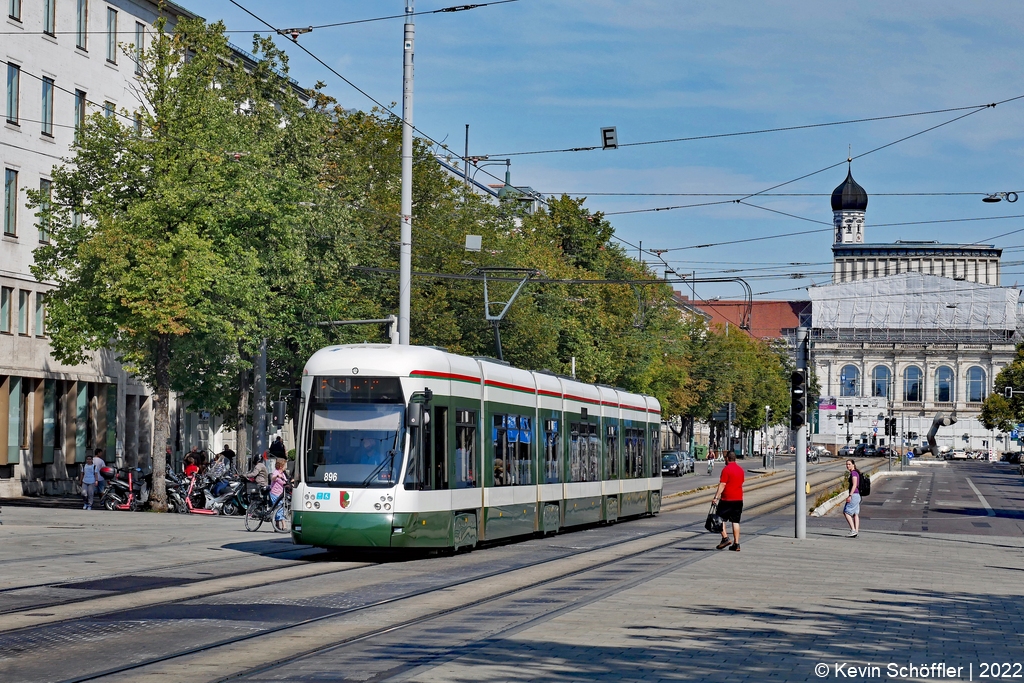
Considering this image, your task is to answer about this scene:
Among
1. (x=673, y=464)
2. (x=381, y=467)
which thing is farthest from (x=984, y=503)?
(x=381, y=467)

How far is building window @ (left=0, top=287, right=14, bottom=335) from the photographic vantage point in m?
43.3

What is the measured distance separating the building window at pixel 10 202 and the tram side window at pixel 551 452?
23561 mm

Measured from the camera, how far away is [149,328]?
32062 mm

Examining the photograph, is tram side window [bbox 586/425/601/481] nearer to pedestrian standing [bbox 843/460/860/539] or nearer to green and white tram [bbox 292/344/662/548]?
green and white tram [bbox 292/344/662/548]

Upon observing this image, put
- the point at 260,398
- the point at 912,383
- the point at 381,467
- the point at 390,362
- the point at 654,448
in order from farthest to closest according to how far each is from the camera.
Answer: the point at 912,383 < the point at 260,398 < the point at 654,448 < the point at 390,362 < the point at 381,467

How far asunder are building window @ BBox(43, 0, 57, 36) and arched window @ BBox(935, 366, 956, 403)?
12938 centimetres

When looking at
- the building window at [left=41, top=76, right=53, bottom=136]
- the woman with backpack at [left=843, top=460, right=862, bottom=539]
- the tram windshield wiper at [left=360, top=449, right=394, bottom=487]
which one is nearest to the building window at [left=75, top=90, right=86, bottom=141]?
the building window at [left=41, top=76, right=53, bottom=136]

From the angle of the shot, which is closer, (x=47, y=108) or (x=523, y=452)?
(x=523, y=452)

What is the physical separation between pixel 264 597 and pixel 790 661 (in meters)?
6.82

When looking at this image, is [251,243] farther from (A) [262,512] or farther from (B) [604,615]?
(B) [604,615]

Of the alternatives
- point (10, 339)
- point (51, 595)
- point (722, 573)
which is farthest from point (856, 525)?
point (10, 339)

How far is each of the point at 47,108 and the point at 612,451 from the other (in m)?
24.2

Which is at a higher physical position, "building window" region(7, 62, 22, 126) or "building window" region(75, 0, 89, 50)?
"building window" region(75, 0, 89, 50)

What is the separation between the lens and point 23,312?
44406 millimetres
